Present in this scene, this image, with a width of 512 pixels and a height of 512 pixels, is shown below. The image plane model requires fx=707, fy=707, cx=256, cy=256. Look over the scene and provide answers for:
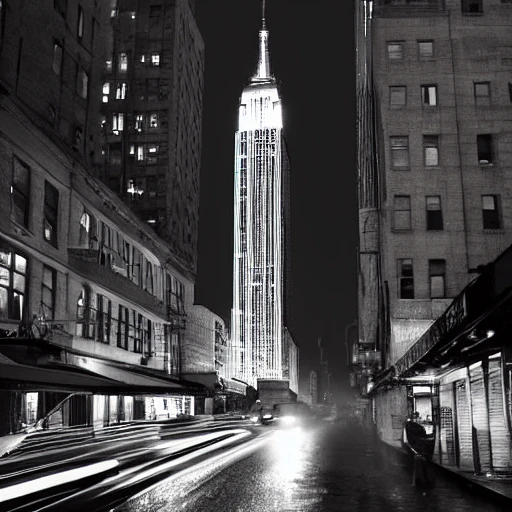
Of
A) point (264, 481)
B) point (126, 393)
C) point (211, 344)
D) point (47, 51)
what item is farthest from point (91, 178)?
point (211, 344)

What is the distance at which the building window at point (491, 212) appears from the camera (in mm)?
38844

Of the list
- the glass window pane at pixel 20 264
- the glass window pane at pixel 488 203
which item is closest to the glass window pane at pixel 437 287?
the glass window pane at pixel 488 203

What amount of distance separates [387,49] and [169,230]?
80.1ft

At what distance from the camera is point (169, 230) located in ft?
193

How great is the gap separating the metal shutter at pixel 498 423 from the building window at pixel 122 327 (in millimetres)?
21166

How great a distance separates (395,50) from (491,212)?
11.6 metres

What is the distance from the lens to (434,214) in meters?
39.6

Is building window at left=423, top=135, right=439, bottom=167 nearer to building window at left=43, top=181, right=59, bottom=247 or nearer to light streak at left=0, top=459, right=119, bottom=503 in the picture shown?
building window at left=43, top=181, right=59, bottom=247

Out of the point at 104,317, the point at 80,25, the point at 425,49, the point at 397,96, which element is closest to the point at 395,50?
the point at 425,49

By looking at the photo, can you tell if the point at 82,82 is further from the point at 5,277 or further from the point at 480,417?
the point at 480,417

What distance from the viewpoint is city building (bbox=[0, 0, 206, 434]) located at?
69.0 feet

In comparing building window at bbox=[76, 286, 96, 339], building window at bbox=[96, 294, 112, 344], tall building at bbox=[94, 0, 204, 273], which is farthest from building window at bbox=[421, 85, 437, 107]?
tall building at bbox=[94, 0, 204, 273]

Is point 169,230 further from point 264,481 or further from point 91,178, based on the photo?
point 264,481

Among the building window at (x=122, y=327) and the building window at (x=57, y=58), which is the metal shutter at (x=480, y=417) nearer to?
the building window at (x=57, y=58)
